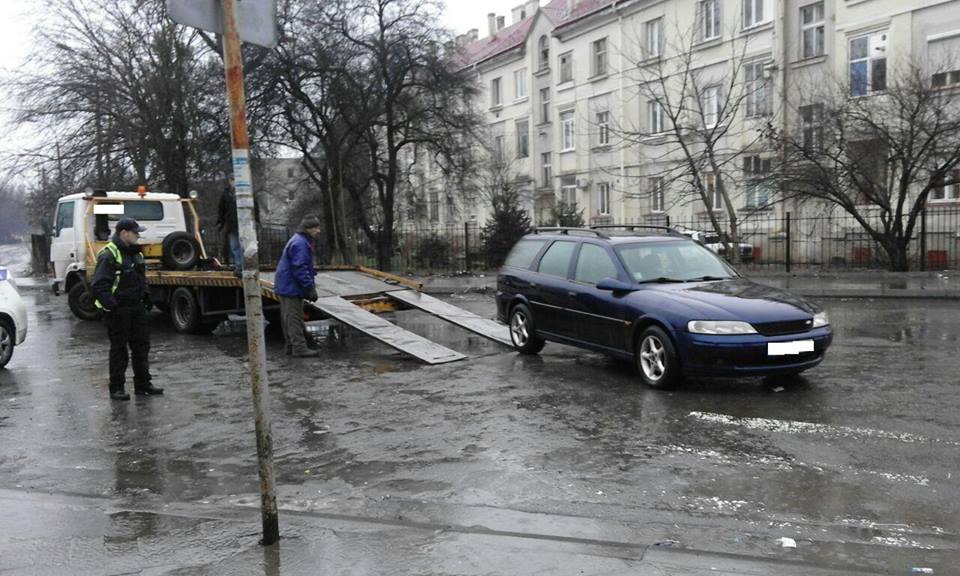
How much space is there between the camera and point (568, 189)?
40875 mm

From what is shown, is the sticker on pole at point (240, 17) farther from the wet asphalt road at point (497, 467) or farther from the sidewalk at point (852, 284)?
the sidewalk at point (852, 284)

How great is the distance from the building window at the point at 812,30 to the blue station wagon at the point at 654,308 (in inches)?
837

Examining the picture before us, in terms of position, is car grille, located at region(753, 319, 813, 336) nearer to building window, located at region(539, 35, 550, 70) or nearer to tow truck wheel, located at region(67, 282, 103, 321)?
tow truck wheel, located at region(67, 282, 103, 321)

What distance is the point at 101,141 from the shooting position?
26.7 metres

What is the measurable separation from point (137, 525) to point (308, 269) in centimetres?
607

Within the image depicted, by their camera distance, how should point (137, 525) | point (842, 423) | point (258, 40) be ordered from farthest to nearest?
1. point (842, 423)
2. point (137, 525)
3. point (258, 40)

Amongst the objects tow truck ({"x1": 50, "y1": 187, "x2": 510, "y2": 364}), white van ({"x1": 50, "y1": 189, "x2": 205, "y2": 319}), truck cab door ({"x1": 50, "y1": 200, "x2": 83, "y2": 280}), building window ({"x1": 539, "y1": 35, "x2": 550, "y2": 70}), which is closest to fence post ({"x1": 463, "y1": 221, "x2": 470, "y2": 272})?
tow truck ({"x1": 50, "y1": 187, "x2": 510, "y2": 364})

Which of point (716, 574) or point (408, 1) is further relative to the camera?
point (408, 1)

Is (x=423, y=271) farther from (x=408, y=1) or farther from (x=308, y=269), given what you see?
(x=308, y=269)

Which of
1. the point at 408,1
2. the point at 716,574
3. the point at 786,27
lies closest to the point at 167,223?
the point at 408,1

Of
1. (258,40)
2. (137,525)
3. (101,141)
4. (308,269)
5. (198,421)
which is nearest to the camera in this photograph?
(258,40)

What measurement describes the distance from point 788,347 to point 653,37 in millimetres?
29138

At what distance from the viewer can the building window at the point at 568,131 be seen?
4016 cm

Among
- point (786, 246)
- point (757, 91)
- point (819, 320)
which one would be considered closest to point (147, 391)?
point (819, 320)
